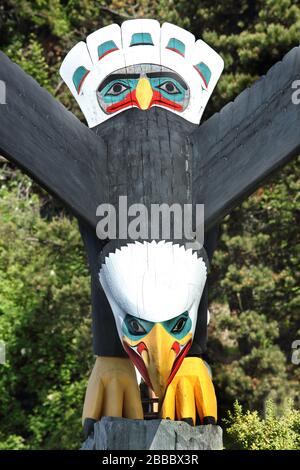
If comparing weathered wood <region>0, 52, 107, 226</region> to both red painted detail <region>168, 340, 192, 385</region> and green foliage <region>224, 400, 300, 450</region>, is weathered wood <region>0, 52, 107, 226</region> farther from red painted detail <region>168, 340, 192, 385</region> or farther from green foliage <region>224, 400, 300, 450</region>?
green foliage <region>224, 400, 300, 450</region>

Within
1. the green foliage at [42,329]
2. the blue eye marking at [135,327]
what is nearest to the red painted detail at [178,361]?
the blue eye marking at [135,327]

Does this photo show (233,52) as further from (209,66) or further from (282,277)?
(209,66)

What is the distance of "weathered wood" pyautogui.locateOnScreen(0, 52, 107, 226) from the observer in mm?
6410

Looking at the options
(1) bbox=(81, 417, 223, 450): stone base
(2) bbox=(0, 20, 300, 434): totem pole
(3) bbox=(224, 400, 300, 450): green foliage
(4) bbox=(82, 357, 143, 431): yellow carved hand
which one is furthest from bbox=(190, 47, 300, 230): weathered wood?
(3) bbox=(224, 400, 300, 450): green foliage

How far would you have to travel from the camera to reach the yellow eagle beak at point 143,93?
22.5ft

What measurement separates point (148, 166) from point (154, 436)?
1470 mm

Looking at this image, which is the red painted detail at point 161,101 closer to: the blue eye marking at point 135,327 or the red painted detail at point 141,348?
the blue eye marking at point 135,327

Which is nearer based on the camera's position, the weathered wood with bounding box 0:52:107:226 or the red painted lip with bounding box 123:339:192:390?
the red painted lip with bounding box 123:339:192:390

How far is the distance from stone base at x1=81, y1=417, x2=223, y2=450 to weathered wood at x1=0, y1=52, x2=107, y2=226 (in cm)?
112

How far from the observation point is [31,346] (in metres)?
12.4

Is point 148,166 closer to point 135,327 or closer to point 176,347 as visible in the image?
point 135,327

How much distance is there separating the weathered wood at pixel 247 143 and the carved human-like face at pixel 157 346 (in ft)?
2.23

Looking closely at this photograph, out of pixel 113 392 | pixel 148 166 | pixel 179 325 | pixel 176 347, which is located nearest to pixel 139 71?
pixel 148 166

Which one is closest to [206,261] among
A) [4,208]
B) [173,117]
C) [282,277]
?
[173,117]
